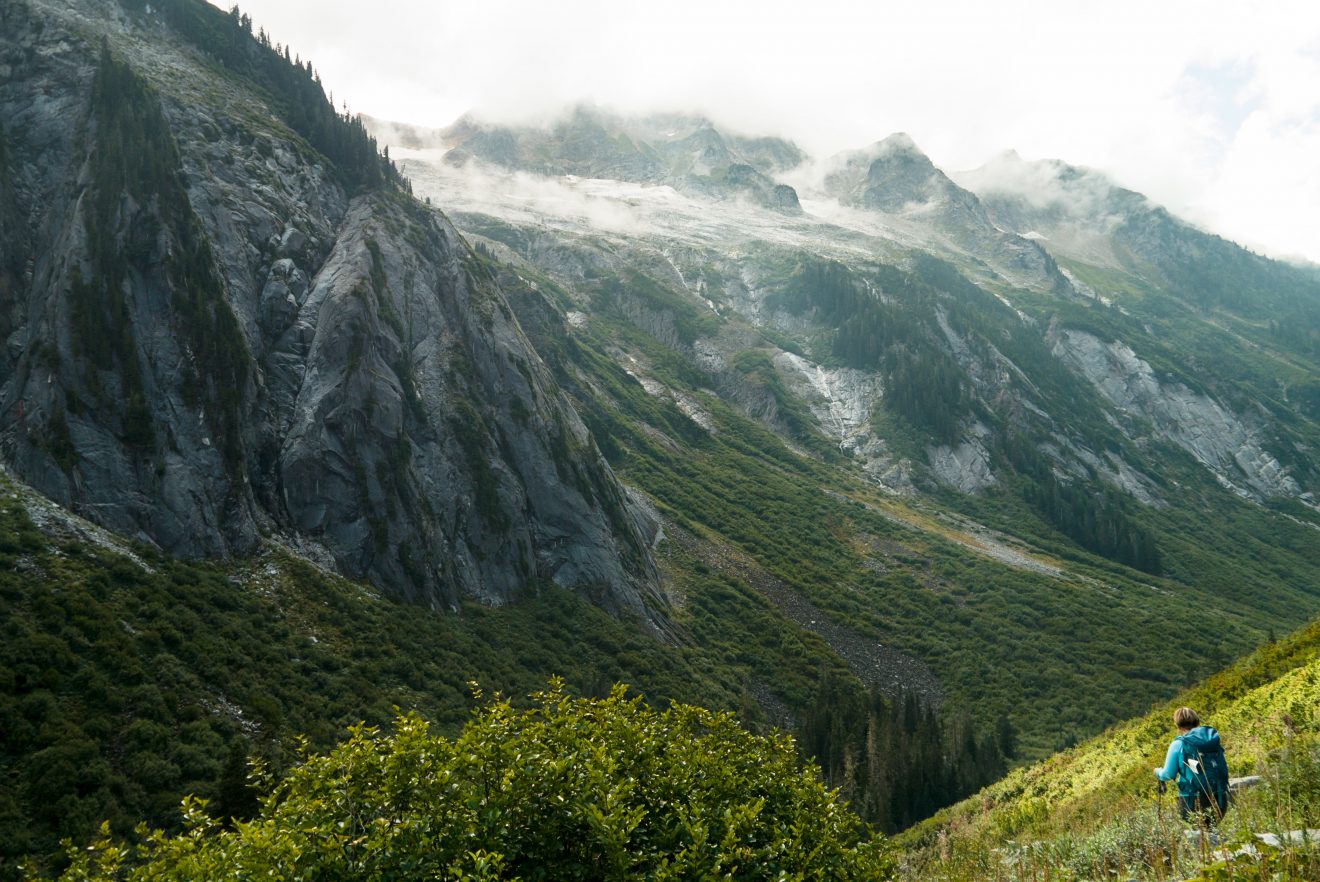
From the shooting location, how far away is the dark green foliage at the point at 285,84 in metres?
103

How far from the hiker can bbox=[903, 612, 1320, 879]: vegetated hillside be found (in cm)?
42

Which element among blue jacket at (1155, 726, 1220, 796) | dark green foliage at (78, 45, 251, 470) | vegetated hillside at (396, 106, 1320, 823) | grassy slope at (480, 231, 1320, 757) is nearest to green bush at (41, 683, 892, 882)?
blue jacket at (1155, 726, 1220, 796)

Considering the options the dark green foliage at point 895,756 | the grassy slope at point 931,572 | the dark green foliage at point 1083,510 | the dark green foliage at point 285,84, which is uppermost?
the dark green foliage at point 285,84

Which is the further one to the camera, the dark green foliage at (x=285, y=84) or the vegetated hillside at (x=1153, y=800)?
the dark green foliage at (x=285, y=84)

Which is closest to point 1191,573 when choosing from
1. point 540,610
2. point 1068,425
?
point 1068,425

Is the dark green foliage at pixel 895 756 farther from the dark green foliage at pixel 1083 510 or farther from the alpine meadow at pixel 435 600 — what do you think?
the dark green foliage at pixel 1083 510

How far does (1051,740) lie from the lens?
80.4 m

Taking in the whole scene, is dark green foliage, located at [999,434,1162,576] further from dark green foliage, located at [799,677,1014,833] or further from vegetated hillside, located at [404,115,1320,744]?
dark green foliage, located at [799,677,1014,833]

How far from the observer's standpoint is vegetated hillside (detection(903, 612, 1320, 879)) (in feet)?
35.5

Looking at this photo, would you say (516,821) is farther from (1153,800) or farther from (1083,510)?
(1083,510)

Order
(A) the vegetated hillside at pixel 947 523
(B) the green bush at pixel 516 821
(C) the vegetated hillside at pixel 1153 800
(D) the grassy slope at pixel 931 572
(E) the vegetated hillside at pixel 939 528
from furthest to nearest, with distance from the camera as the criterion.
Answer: (A) the vegetated hillside at pixel 947 523 < (E) the vegetated hillside at pixel 939 528 < (D) the grassy slope at pixel 931 572 < (B) the green bush at pixel 516 821 < (C) the vegetated hillside at pixel 1153 800

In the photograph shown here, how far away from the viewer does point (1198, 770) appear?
39.0 feet

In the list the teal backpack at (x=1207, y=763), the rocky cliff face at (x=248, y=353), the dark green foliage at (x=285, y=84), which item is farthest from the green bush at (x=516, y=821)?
the dark green foliage at (x=285, y=84)

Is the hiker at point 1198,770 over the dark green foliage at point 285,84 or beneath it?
beneath
